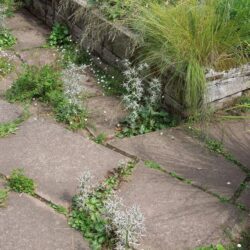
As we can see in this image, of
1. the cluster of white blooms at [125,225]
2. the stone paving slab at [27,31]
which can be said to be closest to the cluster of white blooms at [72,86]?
the cluster of white blooms at [125,225]

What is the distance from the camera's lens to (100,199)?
2.94 metres

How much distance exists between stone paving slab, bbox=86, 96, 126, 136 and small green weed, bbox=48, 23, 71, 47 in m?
1.14

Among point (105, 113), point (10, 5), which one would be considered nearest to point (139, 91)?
point (105, 113)

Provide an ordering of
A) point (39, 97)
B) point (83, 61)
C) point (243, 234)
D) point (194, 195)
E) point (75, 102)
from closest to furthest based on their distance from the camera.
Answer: point (243, 234)
point (194, 195)
point (75, 102)
point (39, 97)
point (83, 61)

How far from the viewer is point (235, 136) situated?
368 centimetres

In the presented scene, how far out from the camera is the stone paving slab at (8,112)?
12.4 ft

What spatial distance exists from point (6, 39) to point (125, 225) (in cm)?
313

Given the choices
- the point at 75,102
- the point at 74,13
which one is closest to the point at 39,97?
the point at 75,102

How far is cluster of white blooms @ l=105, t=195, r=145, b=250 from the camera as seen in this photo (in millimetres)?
2525

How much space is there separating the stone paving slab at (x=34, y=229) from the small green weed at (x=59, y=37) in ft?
8.14

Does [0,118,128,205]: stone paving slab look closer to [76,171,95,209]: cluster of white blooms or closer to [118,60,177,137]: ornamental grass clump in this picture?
[76,171,95,209]: cluster of white blooms

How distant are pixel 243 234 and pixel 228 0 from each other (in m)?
1.93

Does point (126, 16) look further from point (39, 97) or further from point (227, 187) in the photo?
point (227, 187)

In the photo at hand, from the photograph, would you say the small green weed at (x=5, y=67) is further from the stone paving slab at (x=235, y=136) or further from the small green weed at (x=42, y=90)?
the stone paving slab at (x=235, y=136)
